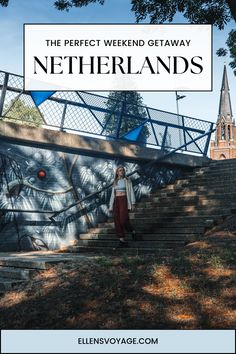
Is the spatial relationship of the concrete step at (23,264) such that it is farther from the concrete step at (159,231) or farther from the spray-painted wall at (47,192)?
the concrete step at (159,231)

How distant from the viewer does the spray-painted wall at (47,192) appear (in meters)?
11.2

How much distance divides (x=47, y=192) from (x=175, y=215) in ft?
11.0

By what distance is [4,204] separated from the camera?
36.4 ft

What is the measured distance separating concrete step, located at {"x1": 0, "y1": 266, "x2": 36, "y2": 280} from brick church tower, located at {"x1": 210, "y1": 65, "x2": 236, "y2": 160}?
81.6m

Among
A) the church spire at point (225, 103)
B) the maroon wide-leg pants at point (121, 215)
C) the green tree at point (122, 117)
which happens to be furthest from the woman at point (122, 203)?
the church spire at point (225, 103)

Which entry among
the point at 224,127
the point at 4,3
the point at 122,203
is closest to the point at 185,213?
the point at 122,203

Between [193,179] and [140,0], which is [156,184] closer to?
[193,179]

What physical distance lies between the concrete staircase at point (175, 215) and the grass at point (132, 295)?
10.2 feet

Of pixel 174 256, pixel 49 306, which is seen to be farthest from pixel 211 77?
pixel 49 306

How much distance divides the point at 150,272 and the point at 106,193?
7.03 metres

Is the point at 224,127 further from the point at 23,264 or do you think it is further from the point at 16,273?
the point at 16,273

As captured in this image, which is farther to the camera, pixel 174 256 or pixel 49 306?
pixel 174 256

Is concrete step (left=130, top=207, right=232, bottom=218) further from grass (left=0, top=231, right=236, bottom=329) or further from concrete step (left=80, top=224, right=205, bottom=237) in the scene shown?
grass (left=0, top=231, right=236, bottom=329)

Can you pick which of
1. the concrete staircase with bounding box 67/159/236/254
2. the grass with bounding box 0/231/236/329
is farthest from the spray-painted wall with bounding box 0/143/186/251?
the grass with bounding box 0/231/236/329
